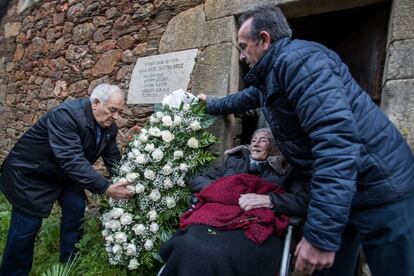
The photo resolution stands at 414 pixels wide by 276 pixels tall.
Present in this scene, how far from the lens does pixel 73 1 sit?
4.48m

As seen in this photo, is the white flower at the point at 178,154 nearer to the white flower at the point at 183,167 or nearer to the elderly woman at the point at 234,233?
the white flower at the point at 183,167

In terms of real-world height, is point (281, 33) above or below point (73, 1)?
below

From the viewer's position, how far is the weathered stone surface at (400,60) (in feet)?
6.98

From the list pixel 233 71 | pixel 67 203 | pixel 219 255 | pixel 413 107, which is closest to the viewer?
pixel 219 255

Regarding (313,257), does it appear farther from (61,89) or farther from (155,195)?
(61,89)

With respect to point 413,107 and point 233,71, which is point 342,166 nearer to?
point 413,107

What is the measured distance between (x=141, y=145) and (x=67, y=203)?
2.73 ft

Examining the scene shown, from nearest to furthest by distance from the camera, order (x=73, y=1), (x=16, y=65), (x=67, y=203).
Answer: (x=67, y=203) < (x=73, y=1) < (x=16, y=65)

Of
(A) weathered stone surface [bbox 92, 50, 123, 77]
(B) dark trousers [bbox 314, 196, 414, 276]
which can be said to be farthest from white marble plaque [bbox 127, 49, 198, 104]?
(B) dark trousers [bbox 314, 196, 414, 276]

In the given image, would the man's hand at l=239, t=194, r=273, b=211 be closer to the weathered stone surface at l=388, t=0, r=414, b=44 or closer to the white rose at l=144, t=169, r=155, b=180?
the white rose at l=144, t=169, r=155, b=180

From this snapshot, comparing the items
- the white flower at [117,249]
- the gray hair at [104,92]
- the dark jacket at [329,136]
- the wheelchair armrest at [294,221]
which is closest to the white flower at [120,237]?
the white flower at [117,249]

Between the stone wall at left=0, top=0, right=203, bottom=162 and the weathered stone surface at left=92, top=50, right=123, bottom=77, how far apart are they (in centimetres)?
1

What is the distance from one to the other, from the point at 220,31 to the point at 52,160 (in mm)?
1776

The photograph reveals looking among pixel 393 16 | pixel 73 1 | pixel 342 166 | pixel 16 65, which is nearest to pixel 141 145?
pixel 342 166
